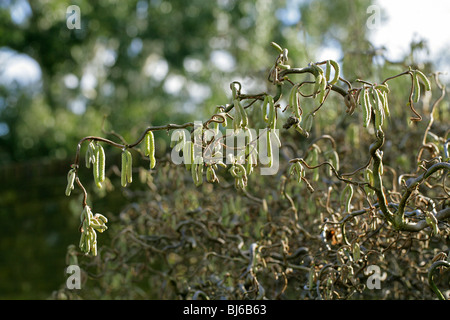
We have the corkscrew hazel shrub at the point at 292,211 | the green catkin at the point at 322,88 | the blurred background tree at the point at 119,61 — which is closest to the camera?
the green catkin at the point at 322,88

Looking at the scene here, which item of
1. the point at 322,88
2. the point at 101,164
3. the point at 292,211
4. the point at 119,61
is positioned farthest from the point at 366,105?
the point at 119,61

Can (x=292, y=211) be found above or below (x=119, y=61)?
below

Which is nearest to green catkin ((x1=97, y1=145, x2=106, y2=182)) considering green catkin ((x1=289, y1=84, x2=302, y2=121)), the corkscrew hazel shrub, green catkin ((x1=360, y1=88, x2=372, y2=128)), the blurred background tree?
the corkscrew hazel shrub

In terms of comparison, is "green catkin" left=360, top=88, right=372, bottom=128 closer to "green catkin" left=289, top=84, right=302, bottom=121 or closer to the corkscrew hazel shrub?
the corkscrew hazel shrub

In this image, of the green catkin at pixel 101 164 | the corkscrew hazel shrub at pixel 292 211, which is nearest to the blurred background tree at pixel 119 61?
the corkscrew hazel shrub at pixel 292 211

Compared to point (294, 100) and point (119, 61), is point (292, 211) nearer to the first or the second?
point (294, 100)

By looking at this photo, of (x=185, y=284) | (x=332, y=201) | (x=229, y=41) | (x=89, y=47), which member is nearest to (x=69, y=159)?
(x=185, y=284)

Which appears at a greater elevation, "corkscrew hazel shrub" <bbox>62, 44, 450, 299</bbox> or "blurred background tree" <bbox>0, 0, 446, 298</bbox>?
"blurred background tree" <bbox>0, 0, 446, 298</bbox>

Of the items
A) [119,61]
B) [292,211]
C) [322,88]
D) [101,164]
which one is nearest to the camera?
[322,88]

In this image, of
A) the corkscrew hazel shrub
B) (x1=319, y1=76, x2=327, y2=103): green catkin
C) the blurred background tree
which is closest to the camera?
(x1=319, y1=76, x2=327, y2=103): green catkin

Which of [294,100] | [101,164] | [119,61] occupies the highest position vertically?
[119,61]

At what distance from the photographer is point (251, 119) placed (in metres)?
3.07

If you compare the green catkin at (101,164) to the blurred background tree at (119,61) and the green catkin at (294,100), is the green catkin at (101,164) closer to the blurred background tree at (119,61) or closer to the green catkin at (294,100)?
the green catkin at (294,100)
